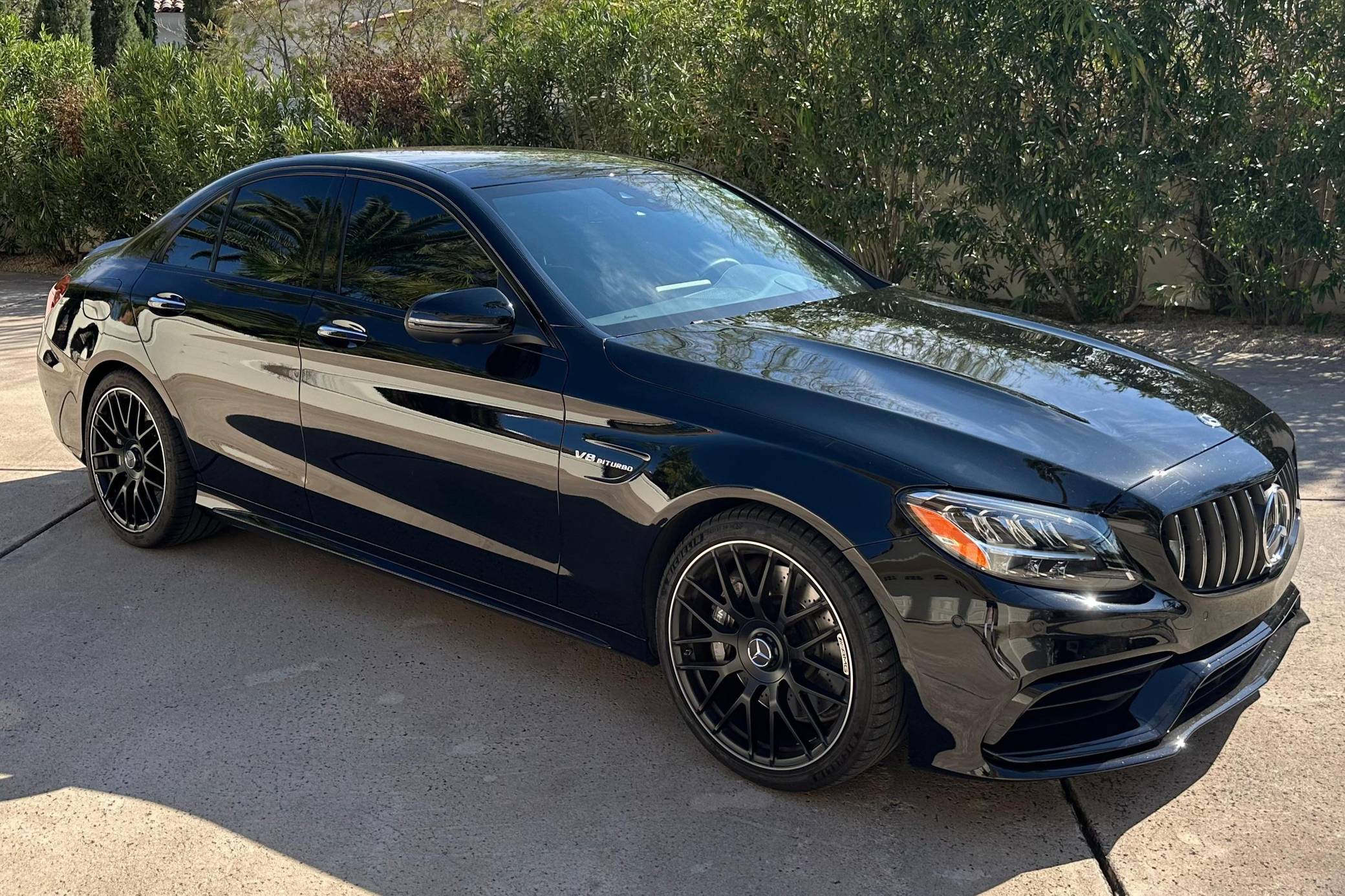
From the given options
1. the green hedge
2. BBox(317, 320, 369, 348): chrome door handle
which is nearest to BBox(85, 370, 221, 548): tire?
BBox(317, 320, 369, 348): chrome door handle

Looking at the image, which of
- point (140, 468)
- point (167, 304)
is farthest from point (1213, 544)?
point (140, 468)

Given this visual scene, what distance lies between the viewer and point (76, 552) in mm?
5520

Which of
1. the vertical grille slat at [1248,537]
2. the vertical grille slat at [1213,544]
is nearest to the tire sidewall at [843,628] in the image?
the vertical grille slat at [1213,544]

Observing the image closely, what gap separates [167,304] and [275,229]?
2.00ft

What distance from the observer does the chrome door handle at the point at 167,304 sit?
16.7ft

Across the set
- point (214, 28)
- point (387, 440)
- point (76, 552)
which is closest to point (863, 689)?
point (387, 440)

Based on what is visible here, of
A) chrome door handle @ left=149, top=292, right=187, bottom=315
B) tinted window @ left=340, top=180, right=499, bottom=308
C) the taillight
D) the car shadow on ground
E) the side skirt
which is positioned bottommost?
the car shadow on ground

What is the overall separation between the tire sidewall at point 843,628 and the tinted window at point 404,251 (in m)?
1.14

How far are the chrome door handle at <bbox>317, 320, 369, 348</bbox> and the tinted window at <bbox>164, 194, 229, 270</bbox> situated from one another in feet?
3.11

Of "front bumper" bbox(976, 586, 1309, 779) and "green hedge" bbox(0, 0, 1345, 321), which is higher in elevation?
"green hedge" bbox(0, 0, 1345, 321)

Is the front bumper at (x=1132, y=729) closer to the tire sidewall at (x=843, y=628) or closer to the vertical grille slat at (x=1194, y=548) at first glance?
the vertical grille slat at (x=1194, y=548)

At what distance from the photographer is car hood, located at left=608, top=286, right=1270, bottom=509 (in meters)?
3.24

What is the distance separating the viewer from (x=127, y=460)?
17.8 feet

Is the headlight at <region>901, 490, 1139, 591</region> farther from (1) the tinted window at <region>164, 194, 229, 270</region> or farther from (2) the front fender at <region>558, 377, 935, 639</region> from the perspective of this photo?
(1) the tinted window at <region>164, 194, 229, 270</region>
